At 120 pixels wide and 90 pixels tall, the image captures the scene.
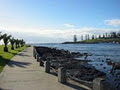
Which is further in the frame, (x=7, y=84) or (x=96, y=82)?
(x=7, y=84)

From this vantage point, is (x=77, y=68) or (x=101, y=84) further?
(x=77, y=68)

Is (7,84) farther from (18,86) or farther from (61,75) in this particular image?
(61,75)

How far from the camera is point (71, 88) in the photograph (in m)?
12.2

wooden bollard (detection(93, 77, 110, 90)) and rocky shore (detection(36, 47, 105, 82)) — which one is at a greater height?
wooden bollard (detection(93, 77, 110, 90))

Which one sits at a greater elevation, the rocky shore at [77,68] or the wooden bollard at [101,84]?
the wooden bollard at [101,84]

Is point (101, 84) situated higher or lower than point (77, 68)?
higher

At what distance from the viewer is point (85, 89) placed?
39.4 feet

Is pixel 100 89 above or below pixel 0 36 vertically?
below

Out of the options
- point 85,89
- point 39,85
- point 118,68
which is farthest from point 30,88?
point 118,68

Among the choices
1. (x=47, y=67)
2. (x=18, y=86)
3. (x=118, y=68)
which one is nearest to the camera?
(x=18, y=86)

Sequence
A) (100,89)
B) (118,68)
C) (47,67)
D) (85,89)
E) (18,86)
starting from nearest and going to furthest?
(100,89), (85,89), (18,86), (47,67), (118,68)

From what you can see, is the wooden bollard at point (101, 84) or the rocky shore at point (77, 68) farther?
the rocky shore at point (77, 68)

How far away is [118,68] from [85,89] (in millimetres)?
19758

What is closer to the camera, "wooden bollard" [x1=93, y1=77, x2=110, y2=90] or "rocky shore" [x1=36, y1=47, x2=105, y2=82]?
"wooden bollard" [x1=93, y1=77, x2=110, y2=90]
